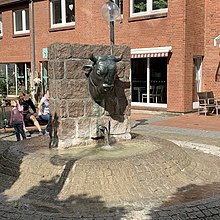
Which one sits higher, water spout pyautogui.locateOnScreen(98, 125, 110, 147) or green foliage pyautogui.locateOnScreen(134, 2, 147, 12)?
green foliage pyautogui.locateOnScreen(134, 2, 147, 12)

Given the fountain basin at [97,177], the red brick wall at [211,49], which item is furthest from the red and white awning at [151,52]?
the fountain basin at [97,177]

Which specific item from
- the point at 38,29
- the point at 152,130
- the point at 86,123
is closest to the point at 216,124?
the point at 152,130

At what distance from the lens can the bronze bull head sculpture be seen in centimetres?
653

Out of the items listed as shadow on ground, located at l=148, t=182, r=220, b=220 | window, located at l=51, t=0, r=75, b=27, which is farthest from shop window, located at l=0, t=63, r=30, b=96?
shadow on ground, located at l=148, t=182, r=220, b=220

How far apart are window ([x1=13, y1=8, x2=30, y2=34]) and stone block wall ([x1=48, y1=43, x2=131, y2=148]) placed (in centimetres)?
1827

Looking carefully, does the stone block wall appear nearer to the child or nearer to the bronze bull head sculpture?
the bronze bull head sculpture

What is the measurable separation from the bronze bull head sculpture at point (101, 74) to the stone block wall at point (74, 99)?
0.11 m

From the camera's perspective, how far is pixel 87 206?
4984 millimetres

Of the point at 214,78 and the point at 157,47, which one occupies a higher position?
the point at 157,47

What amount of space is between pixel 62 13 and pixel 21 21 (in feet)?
15.2

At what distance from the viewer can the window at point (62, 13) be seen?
21141mm

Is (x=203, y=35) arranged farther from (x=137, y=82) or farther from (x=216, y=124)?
(x=216, y=124)

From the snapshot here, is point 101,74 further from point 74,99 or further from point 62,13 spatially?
point 62,13

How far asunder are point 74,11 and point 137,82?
5.83 m
